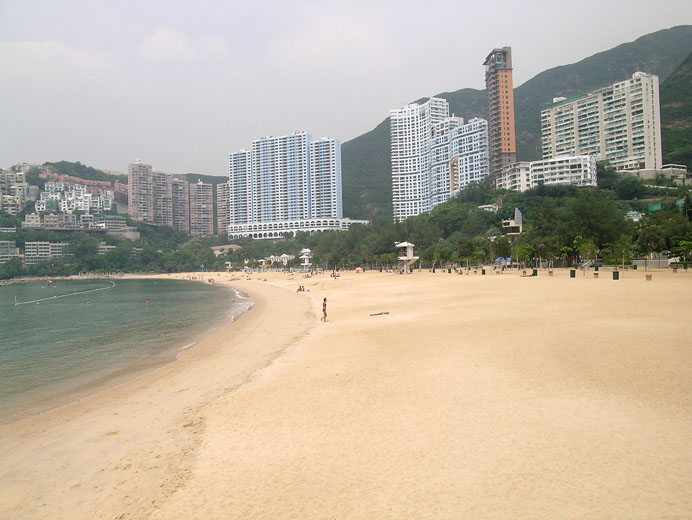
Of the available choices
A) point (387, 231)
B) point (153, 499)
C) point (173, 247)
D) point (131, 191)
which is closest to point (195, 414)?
point (153, 499)

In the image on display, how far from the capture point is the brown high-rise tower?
399ft

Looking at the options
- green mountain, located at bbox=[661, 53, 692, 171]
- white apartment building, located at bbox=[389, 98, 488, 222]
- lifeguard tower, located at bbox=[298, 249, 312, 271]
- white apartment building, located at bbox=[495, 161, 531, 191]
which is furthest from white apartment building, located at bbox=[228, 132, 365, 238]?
green mountain, located at bbox=[661, 53, 692, 171]

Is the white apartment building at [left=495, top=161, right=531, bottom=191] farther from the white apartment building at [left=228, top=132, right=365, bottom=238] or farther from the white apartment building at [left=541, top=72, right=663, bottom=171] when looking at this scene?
the white apartment building at [left=228, top=132, right=365, bottom=238]

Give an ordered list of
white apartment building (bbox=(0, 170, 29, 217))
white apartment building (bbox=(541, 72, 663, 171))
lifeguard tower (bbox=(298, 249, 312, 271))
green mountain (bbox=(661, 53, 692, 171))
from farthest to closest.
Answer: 1. white apartment building (bbox=(0, 170, 29, 217))
2. white apartment building (bbox=(541, 72, 663, 171))
3. green mountain (bbox=(661, 53, 692, 171))
4. lifeguard tower (bbox=(298, 249, 312, 271))

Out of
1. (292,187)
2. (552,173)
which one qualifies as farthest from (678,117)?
(292,187)

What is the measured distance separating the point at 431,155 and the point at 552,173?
6317 centimetres

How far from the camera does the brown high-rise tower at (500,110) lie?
122m

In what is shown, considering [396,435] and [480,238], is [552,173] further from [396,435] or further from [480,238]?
[396,435]

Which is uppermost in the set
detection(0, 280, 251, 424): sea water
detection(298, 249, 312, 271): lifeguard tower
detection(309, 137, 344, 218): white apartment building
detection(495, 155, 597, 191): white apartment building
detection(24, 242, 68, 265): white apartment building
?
detection(309, 137, 344, 218): white apartment building

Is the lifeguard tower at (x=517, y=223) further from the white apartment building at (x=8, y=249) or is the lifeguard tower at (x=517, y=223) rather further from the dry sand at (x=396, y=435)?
the white apartment building at (x=8, y=249)

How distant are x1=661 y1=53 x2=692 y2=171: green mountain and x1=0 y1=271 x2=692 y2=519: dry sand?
116m

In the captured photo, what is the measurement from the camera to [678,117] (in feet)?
386

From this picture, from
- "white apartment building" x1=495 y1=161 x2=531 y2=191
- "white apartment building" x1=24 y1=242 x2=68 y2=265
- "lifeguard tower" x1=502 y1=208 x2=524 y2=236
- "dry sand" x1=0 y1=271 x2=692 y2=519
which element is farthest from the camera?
"white apartment building" x1=24 y1=242 x2=68 y2=265

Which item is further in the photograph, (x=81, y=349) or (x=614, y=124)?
(x=614, y=124)
